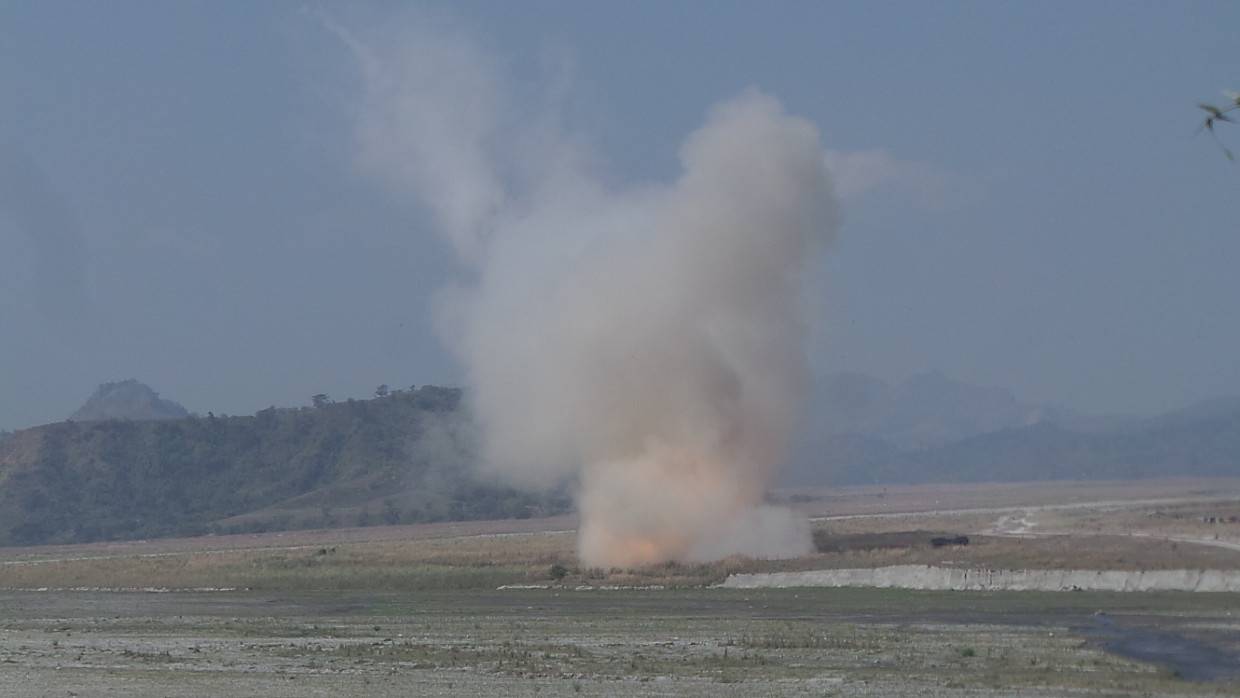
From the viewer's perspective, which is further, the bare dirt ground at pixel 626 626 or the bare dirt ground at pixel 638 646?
the bare dirt ground at pixel 626 626

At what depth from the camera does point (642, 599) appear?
58.6 m

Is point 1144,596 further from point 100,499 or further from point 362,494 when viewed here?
point 100,499

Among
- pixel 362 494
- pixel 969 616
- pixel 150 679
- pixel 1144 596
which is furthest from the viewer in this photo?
pixel 362 494

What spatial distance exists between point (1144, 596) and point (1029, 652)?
14840 millimetres

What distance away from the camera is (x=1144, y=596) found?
2042 inches

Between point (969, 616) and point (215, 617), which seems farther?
point (215, 617)

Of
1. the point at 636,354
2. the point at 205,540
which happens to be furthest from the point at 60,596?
the point at 205,540

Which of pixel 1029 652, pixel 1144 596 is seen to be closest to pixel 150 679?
pixel 1029 652

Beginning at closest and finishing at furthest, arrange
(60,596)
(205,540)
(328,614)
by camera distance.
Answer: (328,614) → (60,596) → (205,540)

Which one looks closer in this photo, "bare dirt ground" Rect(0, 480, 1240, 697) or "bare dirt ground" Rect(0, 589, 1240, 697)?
"bare dirt ground" Rect(0, 589, 1240, 697)

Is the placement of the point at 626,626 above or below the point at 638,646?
above

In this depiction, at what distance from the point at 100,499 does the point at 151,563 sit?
104501 mm

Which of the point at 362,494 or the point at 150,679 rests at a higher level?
the point at 362,494

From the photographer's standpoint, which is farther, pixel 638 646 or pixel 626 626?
pixel 626 626
